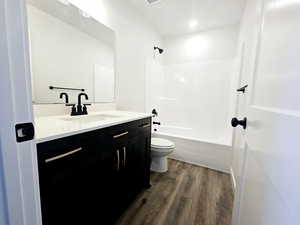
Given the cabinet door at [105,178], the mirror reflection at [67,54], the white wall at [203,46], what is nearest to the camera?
the cabinet door at [105,178]

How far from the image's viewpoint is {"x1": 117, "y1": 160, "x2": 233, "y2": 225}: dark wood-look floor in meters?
1.27

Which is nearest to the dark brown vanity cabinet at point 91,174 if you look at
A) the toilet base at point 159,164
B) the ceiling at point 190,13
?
the toilet base at point 159,164

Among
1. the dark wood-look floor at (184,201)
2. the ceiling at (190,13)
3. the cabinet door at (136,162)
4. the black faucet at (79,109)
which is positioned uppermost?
the ceiling at (190,13)

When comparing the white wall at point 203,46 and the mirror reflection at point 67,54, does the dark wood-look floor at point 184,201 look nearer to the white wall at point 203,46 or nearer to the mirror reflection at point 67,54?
the mirror reflection at point 67,54

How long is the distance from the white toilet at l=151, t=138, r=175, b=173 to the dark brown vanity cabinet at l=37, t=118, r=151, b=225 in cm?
48

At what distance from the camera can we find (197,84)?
297cm

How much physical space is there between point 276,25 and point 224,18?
90.8 inches

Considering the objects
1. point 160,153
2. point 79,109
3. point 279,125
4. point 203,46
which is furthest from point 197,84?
point 279,125

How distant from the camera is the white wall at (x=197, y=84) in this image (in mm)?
2656

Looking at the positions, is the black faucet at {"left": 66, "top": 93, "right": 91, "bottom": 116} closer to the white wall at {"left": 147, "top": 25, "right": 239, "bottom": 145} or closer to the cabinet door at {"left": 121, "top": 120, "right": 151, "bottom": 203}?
the cabinet door at {"left": 121, "top": 120, "right": 151, "bottom": 203}

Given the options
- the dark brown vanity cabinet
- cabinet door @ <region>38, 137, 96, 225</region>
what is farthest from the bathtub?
cabinet door @ <region>38, 137, 96, 225</region>

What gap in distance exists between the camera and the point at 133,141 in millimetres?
1335

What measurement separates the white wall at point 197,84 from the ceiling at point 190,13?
10.3 inches

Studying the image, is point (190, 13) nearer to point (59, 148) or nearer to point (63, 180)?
point (59, 148)
